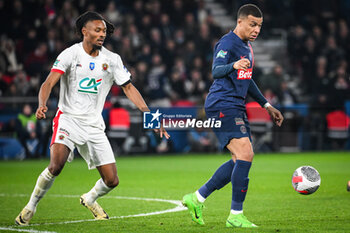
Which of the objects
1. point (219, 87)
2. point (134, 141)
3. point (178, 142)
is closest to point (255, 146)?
point (178, 142)

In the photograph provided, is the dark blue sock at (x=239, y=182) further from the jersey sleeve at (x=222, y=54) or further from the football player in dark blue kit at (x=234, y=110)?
the jersey sleeve at (x=222, y=54)

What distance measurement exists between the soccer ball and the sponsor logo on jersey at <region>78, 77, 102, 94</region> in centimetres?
273

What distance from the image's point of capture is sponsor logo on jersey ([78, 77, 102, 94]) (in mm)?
6578

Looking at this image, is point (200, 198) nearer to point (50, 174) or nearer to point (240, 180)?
point (240, 180)

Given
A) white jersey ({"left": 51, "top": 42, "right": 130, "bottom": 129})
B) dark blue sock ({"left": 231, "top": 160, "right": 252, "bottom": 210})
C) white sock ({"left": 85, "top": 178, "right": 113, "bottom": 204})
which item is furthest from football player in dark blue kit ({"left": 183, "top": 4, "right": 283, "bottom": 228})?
white jersey ({"left": 51, "top": 42, "right": 130, "bottom": 129})

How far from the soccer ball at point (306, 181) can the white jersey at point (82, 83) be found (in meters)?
2.56

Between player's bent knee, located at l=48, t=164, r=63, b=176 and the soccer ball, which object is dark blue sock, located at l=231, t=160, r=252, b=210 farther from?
player's bent knee, located at l=48, t=164, r=63, b=176

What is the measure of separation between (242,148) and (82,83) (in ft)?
6.12

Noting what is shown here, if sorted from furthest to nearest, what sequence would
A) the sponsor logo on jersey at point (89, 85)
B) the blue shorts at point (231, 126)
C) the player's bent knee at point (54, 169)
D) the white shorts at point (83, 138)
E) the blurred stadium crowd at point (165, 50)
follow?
the blurred stadium crowd at point (165, 50), the sponsor logo on jersey at point (89, 85), the white shorts at point (83, 138), the player's bent knee at point (54, 169), the blue shorts at point (231, 126)

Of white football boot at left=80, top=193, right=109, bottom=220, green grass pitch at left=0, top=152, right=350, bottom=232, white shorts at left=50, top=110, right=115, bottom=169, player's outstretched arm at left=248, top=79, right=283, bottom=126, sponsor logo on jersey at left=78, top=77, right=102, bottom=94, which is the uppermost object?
sponsor logo on jersey at left=78, top=77, right=102, bottom=94

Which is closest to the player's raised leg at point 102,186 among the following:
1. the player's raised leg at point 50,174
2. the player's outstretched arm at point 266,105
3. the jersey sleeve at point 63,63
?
the player's raised leg at point 50,174

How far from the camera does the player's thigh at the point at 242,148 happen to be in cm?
616

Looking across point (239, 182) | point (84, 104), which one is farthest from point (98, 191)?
point (239, 182)

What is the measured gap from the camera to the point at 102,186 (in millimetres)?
6840
